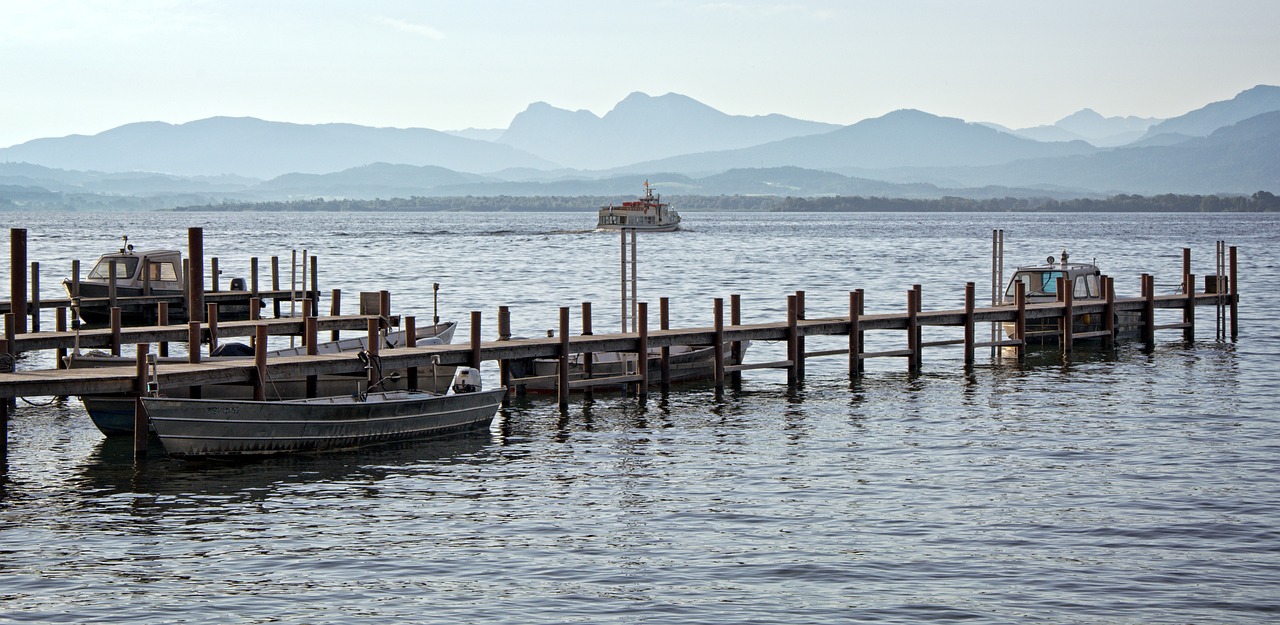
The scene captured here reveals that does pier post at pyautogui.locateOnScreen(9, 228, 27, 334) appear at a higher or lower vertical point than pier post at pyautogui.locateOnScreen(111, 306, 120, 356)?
higher

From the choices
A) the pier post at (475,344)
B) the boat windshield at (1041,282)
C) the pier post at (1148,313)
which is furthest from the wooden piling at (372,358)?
the pier post at (1148,313)

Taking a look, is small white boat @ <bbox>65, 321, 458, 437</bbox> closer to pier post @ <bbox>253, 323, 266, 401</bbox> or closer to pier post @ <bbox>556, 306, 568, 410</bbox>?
pier post @ <bbox>253, 323, 266, 401</bbox>

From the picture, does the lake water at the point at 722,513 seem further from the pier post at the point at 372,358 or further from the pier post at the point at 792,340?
the pier post at the point at 372,358

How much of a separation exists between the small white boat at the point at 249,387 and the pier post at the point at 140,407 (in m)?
1.33

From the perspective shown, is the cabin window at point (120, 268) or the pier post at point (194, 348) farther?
the cabin window at point (120, 268)

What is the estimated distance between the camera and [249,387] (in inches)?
1010

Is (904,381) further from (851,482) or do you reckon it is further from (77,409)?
(77,409)

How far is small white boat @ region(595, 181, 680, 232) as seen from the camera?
497ft

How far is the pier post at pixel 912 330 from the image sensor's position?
35438mm

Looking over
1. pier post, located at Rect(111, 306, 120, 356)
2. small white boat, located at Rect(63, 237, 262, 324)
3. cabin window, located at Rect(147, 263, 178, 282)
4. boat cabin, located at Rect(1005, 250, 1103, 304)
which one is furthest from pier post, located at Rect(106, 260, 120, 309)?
boat cabin, located at Rect(1005, 250, 1103, 304)

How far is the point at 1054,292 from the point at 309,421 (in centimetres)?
2561

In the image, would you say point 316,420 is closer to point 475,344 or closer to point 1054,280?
point 475,344

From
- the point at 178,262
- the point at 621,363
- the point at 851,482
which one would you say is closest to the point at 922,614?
the point at 851,482

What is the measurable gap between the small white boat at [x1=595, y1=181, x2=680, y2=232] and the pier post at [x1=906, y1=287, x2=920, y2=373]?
105 meters
